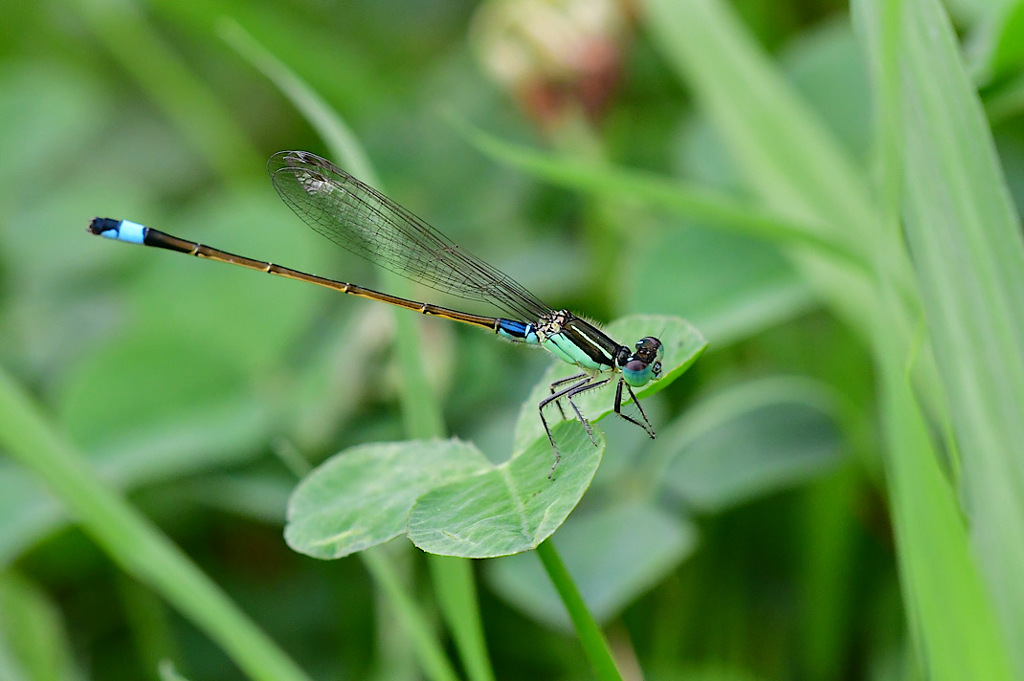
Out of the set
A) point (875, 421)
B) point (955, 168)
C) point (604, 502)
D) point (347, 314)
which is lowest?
point (875, 421)

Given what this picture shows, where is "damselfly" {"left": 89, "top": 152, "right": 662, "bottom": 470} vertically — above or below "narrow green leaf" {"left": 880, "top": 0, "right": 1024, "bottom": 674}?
above

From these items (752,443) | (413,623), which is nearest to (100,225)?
(413,623)

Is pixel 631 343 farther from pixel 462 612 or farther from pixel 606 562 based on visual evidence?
pixel 606 562

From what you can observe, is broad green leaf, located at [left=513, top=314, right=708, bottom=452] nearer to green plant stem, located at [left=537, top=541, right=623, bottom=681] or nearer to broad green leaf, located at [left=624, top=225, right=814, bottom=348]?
green plant stem, located at [left=537, top=541, right=623, bottom=681]

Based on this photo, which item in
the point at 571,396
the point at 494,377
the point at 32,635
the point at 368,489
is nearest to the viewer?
the point at 368,489

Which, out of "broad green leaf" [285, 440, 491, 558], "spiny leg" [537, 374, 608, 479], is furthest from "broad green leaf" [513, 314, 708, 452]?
"broad green leaf" [285, 440, 491, 558]

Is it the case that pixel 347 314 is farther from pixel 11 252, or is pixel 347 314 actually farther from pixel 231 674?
pixel 11 252

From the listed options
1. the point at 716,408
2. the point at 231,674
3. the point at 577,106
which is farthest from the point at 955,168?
the point at 231,674
